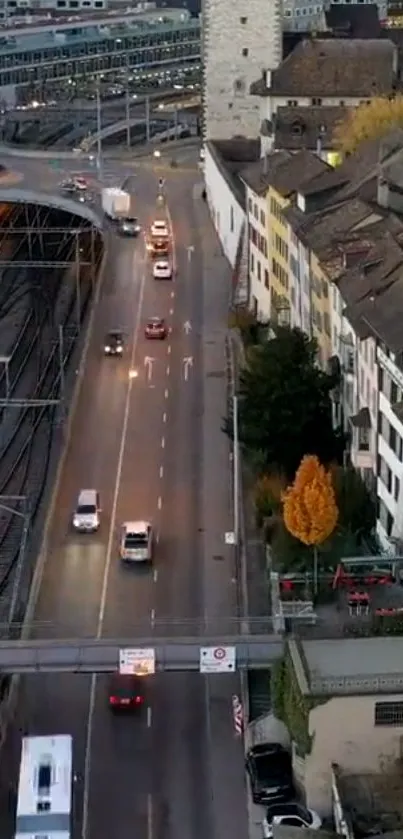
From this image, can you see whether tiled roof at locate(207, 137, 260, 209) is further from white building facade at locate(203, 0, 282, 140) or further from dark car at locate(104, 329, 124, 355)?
dark car at locate(104, 329, 124, 355)

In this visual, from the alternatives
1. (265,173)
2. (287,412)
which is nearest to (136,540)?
(287,412)

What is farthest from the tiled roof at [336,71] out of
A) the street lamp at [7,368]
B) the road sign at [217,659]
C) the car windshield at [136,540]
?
the road sign at [217,659]

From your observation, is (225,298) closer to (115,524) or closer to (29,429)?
(29,429)

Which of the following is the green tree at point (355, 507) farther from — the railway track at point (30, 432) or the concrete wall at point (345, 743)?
the concrete wall at point (345, 743)

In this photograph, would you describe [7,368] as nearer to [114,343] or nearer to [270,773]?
[114,343]

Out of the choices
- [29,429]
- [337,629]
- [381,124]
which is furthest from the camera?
[381,124]

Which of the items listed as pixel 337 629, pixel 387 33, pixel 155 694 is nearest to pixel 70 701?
pixel 155 694

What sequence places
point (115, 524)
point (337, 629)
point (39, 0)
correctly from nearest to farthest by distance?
point (337, 629), point (115, 524), point (39, 0)
